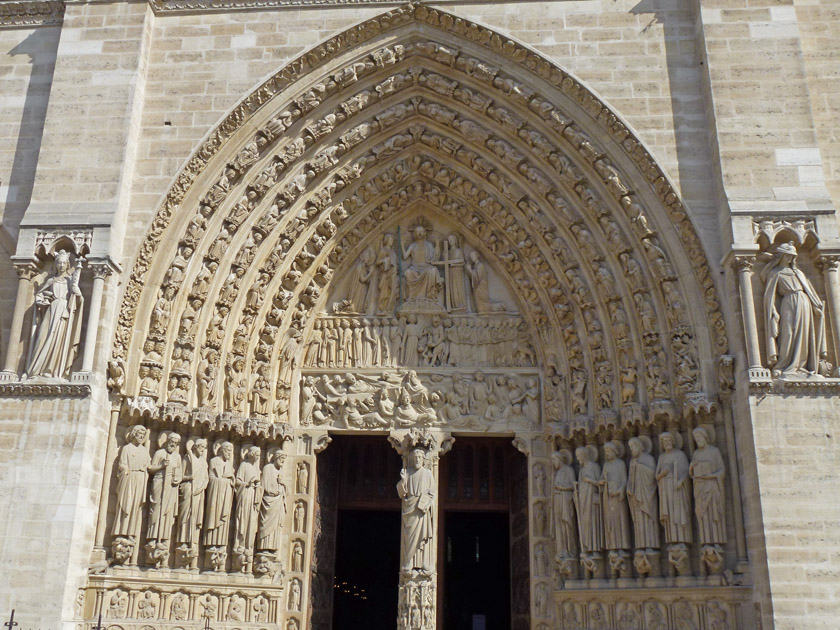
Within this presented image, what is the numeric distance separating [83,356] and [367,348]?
3038mm

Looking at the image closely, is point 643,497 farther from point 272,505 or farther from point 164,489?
point 164,489

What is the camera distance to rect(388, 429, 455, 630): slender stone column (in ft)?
28.7

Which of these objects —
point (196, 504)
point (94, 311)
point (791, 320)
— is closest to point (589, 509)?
point (791, 320)

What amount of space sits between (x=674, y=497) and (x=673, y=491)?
5cm

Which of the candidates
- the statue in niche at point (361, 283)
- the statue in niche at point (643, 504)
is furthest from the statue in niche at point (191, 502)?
A: the statue in niche at point (643, 504)

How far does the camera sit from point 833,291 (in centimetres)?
776

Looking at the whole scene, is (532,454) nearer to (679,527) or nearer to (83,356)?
(679,527)

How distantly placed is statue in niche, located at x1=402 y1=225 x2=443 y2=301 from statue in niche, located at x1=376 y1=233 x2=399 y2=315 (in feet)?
0.42

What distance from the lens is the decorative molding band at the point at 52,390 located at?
26.2ft

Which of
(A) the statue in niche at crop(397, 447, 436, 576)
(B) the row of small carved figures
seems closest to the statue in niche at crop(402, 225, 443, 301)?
(B) the row of small carved figures

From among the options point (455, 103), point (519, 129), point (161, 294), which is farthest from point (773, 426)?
point (161, 294)

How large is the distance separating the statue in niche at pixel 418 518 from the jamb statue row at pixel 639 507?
49.9 inches

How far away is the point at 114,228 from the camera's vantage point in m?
8.57

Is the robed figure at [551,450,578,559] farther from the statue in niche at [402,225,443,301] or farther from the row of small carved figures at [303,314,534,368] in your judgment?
the statue in niche at [402,225,443,301]
